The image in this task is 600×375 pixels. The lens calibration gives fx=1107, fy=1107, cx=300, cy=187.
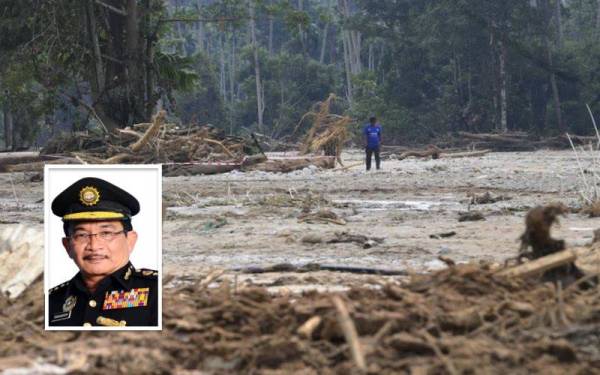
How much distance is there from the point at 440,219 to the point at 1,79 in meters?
22.2

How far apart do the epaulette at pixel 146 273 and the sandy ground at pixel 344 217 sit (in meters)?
2.43

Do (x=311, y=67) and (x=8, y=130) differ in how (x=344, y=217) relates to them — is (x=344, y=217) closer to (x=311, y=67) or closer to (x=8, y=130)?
(x=8, y=130)

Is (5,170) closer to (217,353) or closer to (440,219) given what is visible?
(440,219)

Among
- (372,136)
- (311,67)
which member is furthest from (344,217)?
(311,67)

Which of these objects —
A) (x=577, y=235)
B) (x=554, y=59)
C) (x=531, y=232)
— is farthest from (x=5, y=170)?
(x=554, y=59)

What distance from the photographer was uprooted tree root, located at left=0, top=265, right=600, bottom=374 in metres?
4.18

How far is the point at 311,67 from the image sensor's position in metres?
58.4

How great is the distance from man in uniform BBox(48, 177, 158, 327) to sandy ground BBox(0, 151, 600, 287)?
2.40 metres

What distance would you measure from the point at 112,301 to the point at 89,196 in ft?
1.46

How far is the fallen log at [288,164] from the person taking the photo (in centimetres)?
2292

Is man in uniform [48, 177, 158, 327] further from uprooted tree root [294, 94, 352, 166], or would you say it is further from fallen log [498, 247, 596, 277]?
uprooted tree root [294, 94, 352, 166]

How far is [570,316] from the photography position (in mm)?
4742

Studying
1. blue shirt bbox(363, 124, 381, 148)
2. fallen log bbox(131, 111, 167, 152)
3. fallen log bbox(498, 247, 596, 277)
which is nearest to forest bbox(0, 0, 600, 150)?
fallen log bbox(131, 111, 167, 152)

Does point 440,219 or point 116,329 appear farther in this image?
point 440,219
